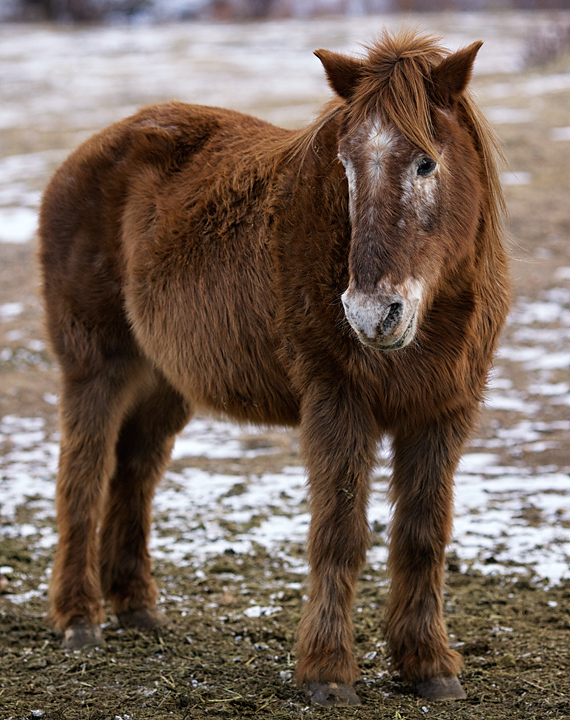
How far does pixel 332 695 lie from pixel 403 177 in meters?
1.92

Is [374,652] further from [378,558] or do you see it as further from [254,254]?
[254,254]

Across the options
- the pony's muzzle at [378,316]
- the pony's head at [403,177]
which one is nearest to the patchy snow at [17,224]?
the pony's head at [403,177]

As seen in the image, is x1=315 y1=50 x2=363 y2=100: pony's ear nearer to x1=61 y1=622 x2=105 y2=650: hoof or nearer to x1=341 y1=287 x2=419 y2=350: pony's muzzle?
x1=341 y1=287 x2=419 y2=350: pony's muzzle

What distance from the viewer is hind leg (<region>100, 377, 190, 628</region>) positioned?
13.3 ft

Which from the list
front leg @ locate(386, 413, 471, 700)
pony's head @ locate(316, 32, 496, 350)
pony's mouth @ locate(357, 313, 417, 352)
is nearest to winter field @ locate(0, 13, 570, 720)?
front leg @ locate(386, 413, 471, 700)

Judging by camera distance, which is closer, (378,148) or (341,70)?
(378,148)

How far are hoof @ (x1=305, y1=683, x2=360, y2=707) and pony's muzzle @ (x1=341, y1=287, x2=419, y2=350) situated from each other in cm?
138

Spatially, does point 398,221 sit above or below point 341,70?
below

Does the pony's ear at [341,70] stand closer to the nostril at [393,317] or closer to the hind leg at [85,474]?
the nostril at [393,317]

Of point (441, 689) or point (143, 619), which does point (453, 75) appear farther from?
point (143, 619)

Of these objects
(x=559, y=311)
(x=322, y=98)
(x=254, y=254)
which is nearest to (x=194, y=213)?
(x=254, y=254)

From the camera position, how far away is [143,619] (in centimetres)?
398

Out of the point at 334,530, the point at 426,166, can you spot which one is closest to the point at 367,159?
the point at 426,166

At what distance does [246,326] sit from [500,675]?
177 centimetres
